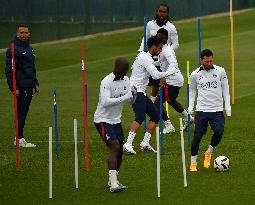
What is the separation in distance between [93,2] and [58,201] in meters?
30.5

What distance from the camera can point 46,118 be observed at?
2745 cm

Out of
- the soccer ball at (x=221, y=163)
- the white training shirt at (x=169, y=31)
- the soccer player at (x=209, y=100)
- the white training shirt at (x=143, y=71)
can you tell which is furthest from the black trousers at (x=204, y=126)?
the white training shirt at (x=169, y=31)

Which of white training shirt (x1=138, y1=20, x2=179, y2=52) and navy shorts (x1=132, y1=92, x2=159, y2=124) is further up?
white training shirt (x1=138, y1=20, x2=179, y2=52)

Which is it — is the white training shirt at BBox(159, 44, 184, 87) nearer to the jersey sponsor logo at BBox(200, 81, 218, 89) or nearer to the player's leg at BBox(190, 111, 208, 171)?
the jersey sponsor logo at BBox(200, 81, 218, 89)

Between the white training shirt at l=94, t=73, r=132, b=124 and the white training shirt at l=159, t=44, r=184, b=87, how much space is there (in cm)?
369

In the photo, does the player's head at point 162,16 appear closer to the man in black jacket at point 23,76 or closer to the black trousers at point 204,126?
the man in black jacket at point 23,76

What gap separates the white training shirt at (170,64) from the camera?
22469mm

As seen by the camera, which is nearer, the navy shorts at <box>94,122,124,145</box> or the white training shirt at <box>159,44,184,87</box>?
the navy shorts at <box>94,122,124,145</box>

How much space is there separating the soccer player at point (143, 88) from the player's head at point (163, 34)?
428 millimetres

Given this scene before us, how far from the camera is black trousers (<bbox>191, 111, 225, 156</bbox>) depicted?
20047 mm

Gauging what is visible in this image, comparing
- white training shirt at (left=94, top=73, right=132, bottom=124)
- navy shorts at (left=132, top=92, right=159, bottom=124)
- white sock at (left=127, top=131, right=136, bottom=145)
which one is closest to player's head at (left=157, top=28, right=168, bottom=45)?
navy shorts at (left=132, top=92, right=159, bottom=124)

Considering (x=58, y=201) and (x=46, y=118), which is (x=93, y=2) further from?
(x=58, y=201)

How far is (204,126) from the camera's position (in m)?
20.1

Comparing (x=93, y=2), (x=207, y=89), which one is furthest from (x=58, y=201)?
(x=93, y=2)
